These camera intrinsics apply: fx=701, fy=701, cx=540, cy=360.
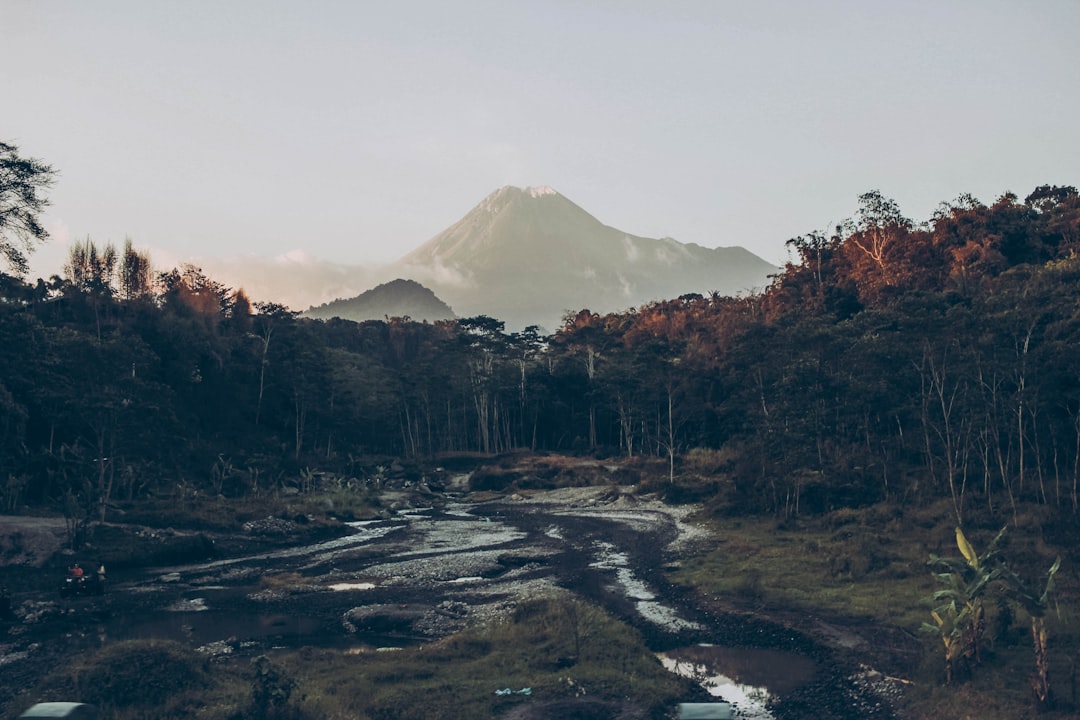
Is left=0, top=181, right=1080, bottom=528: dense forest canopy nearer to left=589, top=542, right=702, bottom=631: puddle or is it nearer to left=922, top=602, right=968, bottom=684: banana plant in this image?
left=589, top=542, right=702, bottom=631: puddle

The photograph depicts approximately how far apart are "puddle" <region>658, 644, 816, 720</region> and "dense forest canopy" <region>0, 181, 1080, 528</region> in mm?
20035

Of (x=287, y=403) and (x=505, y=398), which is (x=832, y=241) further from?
(x=287, y=403)

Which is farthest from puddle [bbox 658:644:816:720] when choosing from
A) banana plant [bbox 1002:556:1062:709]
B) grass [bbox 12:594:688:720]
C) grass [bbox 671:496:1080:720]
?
banana plant [bbox 1002:556:1062:709]

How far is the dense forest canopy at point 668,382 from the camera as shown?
36.8m

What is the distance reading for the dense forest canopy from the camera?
3684 centimetres

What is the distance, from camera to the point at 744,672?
1828cm

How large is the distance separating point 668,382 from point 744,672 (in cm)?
5171

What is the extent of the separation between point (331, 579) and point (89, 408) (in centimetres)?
2152

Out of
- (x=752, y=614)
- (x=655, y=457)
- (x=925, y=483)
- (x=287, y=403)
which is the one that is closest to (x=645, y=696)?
(x=752, y=614)

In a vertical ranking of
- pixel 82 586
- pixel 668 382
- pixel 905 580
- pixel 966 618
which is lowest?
pixel 905 580

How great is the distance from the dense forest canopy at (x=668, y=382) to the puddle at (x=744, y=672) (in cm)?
2004

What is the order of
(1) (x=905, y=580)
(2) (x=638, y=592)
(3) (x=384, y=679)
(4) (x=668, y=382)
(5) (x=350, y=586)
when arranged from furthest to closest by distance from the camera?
(4) (x=668, y=382) < (5) (x=350, y=586) < (2) (x=638, y=592) < (1) (x=905, y=580) < (3) (x=384, y=679)

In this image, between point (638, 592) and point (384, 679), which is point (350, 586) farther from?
point (384, 679)

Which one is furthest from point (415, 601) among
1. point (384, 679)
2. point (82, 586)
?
point (82, 586)
